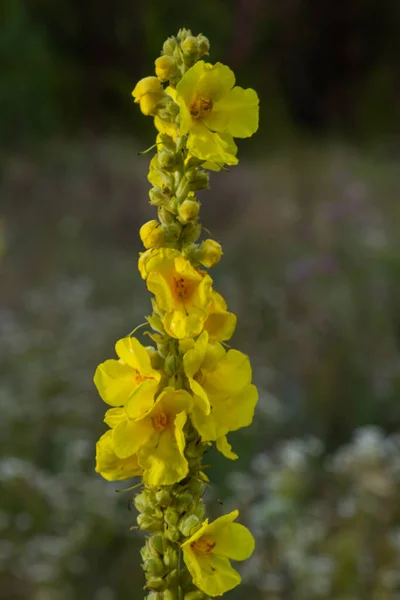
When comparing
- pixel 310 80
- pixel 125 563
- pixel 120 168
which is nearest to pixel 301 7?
pixel 310 80

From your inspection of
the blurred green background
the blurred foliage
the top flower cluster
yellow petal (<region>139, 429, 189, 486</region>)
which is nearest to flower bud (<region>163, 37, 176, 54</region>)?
the top flower cluster

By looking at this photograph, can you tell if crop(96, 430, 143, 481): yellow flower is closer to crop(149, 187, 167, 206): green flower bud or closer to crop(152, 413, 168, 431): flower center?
crop(152, 413, 168, 431): flower center

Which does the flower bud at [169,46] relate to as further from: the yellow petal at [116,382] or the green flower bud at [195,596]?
the green flower bud at [195,596]

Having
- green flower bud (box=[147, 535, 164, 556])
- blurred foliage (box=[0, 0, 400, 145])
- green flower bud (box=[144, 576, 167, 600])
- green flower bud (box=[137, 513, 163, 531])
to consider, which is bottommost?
green flower bud (box=[144, 576, 167, 600])

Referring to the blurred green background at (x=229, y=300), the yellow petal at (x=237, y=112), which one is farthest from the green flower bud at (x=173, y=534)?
the blurred green background at (x=229, y=300)

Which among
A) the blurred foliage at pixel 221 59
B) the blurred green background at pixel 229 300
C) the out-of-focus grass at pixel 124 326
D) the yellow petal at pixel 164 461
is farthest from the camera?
A: the blurred foliage at pixel 221 59
